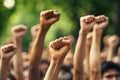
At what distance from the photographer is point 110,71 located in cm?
848

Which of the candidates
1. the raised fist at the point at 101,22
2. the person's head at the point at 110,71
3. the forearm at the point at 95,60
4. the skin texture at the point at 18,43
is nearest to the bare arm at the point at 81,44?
the forearm at the point at 95,60

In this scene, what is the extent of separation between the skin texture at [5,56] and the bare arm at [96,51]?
2.80 feet

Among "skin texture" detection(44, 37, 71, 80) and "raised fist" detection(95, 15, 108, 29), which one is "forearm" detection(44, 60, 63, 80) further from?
"raised fist" detection(95, 15, 108, 29)

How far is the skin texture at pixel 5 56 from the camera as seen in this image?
6.37 m

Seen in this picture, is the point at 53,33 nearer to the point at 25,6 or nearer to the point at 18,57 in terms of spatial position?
the point at 25,6

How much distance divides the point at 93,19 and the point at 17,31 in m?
1.20

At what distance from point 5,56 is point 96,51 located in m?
1.01

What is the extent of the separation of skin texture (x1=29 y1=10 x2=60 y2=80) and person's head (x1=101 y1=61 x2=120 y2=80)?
1.94m

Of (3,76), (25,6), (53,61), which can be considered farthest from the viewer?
(25,6)

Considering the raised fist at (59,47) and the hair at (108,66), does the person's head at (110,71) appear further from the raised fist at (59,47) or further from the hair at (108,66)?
the raised fist at (59,47)

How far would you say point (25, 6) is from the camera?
16.1 m

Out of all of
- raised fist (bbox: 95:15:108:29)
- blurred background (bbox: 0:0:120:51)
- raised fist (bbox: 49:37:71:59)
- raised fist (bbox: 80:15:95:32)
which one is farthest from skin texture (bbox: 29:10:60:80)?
blurred background (bbox: 0:0:120:51)

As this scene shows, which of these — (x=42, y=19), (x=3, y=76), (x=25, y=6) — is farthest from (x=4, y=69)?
(x=25, y=6)

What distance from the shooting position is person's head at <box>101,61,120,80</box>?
8.43m
